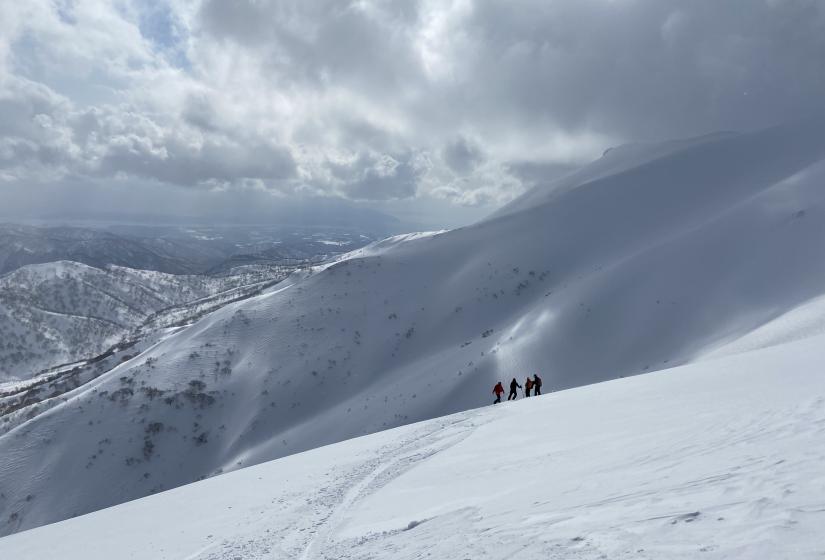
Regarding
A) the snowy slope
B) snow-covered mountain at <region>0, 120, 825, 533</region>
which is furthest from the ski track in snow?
snow-covered mountain at <region>0, 120, 825, 533</region>

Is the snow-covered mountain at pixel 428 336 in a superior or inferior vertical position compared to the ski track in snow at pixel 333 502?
superior

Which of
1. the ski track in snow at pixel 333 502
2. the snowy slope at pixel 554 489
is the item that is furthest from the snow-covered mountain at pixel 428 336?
the ski track in snow at pixel 333 502

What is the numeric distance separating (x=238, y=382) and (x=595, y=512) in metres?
48.3

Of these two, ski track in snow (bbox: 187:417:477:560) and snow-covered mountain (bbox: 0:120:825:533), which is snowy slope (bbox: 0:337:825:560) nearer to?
ski track in snow (bbox: 187:417:477:560)

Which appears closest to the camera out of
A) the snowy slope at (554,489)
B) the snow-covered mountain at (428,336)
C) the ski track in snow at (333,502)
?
the snowy slope at (554,489)

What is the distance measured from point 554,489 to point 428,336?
153 ft

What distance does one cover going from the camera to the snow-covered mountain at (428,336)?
117 feet

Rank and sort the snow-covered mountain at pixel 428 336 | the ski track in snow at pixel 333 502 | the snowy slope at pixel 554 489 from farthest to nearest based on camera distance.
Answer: the snow-covered mountain at pixel 428 336, the ski track in snow at pixel 333 502, the snowy slope at pixel 554 489

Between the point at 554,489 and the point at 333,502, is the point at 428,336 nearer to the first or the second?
the point at 333,502

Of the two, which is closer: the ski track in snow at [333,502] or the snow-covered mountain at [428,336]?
the ski track in snow at [333,502]

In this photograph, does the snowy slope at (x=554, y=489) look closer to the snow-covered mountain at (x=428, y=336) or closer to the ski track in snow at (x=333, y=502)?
the ski track in snow at (x=333, y=502)

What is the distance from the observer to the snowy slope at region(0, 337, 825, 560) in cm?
602

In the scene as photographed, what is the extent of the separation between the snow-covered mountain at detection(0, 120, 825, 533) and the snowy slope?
16317 mm

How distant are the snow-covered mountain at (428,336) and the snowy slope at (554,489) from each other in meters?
16.3
